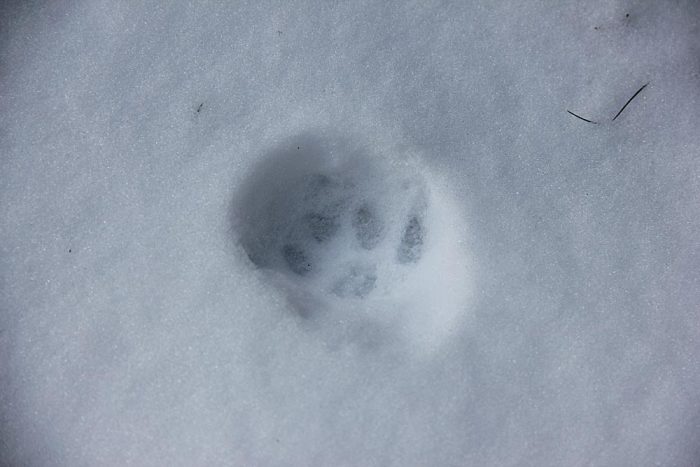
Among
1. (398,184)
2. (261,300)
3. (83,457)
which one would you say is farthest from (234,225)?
(83,457)

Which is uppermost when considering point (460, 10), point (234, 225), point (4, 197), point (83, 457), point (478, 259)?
point (460, 10)

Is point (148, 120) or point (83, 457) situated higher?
point (148, 120)

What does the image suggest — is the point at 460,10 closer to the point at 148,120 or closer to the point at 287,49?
the point at 287,49
